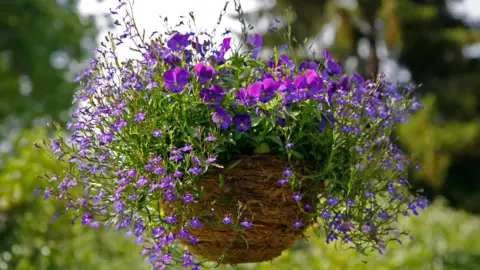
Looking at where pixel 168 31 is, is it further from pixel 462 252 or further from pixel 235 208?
pixel 462 252

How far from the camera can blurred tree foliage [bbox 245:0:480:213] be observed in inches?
380

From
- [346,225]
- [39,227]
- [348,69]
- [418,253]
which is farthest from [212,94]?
[348,69]

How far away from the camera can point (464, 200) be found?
12008 mm

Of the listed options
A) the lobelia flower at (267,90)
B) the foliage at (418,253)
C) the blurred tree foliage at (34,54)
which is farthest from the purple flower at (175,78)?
the blurred tree foliage at (34,54)

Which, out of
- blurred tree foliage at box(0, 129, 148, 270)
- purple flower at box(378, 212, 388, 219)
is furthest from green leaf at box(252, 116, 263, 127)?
blurred tree foliage at box(0, 129, 148, 270)

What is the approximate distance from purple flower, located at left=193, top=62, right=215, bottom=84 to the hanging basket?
0.26 meters

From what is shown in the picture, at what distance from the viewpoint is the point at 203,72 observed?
5.24ft

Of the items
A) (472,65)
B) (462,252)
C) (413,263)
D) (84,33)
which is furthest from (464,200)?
(84,33)

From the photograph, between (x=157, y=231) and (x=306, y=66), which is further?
(x=306, y=66)

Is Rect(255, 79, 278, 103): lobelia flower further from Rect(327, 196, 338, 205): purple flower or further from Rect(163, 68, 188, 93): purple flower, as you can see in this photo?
Rect(327, 196, 338, 205): purple flower

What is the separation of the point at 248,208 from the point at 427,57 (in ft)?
39.4

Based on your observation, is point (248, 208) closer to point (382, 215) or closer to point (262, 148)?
point (262, 148)

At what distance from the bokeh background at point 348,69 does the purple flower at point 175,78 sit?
2360 millimetres

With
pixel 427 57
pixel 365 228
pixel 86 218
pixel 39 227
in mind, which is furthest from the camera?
pixel 427 57
